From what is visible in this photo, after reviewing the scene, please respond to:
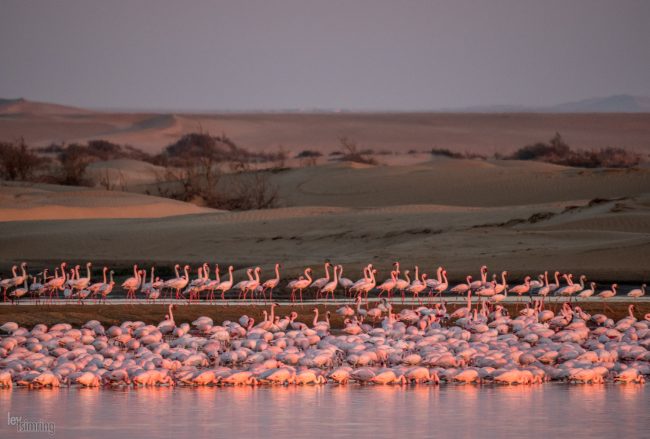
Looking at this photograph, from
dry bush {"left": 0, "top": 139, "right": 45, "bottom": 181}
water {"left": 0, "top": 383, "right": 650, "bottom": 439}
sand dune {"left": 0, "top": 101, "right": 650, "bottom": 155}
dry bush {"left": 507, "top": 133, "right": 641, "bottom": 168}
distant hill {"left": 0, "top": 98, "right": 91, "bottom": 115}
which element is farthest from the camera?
distant hill {"left": 0, "top": 98, "right": 91, "bottom": 115}

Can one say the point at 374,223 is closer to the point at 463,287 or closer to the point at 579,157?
the point at 463,287

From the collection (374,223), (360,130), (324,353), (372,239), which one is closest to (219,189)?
(374,223)

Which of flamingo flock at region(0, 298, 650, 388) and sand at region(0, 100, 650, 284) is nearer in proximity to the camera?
flamingo flock at region(0, 298, 650, 388)

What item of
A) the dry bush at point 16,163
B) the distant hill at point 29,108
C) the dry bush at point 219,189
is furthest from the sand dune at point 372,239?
the distant hill at point 29,108

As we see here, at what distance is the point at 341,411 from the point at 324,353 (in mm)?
2787

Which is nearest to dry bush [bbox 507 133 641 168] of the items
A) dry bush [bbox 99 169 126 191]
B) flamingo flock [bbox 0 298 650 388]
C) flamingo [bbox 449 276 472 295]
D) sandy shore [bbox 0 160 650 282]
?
sandy shore [bbox 0 160 650 282]

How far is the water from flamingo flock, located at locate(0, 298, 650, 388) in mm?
256

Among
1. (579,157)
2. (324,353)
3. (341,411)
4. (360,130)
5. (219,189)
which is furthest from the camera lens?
(360,130)

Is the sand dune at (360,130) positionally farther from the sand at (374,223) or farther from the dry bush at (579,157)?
the sand at (374,223)

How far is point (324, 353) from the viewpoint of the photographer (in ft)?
59.6

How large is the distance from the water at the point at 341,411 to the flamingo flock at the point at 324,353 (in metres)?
0.26

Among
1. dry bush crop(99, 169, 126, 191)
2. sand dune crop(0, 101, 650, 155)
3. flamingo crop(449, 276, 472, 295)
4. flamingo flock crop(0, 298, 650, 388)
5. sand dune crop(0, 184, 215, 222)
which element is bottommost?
flamingo flock crop(0, 298, 650, 388)

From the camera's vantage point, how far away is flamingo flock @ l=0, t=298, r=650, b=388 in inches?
682

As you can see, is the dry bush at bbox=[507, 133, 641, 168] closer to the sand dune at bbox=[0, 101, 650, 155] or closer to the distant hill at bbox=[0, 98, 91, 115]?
the sand dune at bbox=[0, 101, 650, 155]
